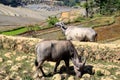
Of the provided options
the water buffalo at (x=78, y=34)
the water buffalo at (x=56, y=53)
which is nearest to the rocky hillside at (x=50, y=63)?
the water buffalo at (x=56, y=53)

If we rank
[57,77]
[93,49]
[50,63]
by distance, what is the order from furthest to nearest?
[93,49], [50,63], [57,77]

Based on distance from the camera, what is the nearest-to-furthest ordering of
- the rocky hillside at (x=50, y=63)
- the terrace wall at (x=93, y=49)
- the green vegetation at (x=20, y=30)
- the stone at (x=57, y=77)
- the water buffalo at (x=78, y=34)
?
the stone at (x=57, y=77) < the rocky hillside at (x=50, y=63) < the terrace wall at (x=93, y=49) < the water buffalo at (x=78, y=34) < the green vegetation at (x=20, y=30)

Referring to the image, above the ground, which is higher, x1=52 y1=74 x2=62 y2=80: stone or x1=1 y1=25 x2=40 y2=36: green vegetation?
x1=52 y1=74 x2=62 y2=80: stone

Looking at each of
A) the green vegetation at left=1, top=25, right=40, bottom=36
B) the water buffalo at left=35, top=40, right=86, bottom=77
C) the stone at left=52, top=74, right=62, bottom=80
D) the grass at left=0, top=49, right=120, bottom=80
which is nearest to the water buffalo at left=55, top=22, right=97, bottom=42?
the grass at left=0, top=49, right=120, bottom=80

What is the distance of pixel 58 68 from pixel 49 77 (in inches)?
50.7

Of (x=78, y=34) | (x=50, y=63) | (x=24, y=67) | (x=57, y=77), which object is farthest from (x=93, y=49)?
(x=78, y=34)

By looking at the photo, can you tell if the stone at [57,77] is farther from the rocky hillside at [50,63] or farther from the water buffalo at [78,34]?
the water buffalo at [78,34]

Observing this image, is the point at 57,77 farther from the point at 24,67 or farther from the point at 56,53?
the point at 24,67

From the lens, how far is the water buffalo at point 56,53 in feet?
62.7

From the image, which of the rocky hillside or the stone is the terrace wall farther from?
the stone

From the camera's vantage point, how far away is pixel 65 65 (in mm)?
20906

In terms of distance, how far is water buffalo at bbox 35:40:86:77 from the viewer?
1912 cm

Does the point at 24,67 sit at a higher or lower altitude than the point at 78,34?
higher

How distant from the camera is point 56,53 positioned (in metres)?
19.2
